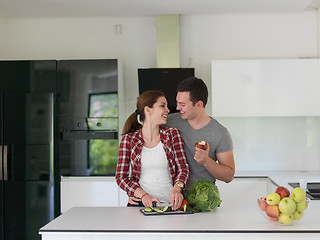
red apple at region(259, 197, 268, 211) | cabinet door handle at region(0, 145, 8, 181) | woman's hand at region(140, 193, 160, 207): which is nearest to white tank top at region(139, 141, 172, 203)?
woman's hand at region(140, 193, 160, 207)

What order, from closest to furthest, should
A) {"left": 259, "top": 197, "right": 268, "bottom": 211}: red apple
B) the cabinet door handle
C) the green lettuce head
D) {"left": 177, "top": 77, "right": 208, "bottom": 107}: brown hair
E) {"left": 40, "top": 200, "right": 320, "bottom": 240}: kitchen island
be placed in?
1. {"left": 40, "top": 200, "right": 320, "bottom": 240}: kitchen island
2. {"left": 259, "top": 197, "right": 268, "bottom": 211}: red apple
3. the green lettuce head
4. {"left": 177, "top": 77, "right": 208, "bottom": 107}: brown hair
5. the cabinet door handle

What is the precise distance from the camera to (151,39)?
5.44 meters

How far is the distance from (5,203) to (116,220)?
104 inches

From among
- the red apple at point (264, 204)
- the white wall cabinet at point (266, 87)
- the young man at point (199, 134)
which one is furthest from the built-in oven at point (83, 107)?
the red apple at point (264, 204)

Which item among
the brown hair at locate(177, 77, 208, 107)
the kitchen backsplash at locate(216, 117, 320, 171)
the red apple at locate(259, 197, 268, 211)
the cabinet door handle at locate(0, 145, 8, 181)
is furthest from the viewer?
the kitchen backsplash at locate(216, 117, 320, 171)

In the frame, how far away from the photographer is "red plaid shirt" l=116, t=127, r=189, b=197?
3.05m

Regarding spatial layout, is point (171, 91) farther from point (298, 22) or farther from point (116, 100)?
point (298, 22)

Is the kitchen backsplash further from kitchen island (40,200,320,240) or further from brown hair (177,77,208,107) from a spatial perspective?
kitchen island (40,200,320,240)

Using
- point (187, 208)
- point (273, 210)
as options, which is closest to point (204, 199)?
point (187, 208)

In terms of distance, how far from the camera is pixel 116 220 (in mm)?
2629

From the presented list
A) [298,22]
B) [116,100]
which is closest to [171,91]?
[116,100]

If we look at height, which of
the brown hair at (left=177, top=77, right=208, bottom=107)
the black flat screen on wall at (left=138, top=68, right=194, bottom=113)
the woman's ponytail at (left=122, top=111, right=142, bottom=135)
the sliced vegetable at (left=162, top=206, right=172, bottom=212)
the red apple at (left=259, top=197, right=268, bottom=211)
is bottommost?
the sliced vegetable at (left=162, top=206, right=172, bottom=212)

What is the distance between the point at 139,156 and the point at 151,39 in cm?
262

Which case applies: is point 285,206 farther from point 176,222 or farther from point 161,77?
point 161,77
